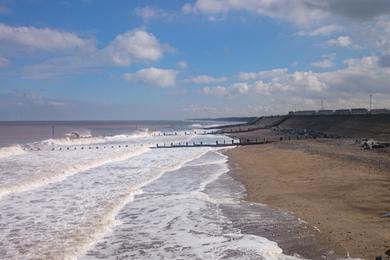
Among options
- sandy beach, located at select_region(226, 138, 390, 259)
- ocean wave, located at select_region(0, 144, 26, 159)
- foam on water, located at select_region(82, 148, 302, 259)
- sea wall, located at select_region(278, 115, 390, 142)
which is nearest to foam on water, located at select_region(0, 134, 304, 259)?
foam on water, located at select_region(82, 148, 302, 259)

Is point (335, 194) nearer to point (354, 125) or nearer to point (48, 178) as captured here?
point (48, 178)

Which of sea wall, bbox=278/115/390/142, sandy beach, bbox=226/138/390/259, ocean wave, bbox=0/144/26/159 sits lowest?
ocean wave, bbox=0/144/26/159

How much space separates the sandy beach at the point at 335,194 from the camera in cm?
1182

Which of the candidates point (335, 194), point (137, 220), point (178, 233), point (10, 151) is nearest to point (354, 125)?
point (10, 151)

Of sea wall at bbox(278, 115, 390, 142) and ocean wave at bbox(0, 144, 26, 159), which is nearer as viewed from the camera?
ocean wave at bbox(0, 144, 26, 159)

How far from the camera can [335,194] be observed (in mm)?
18438

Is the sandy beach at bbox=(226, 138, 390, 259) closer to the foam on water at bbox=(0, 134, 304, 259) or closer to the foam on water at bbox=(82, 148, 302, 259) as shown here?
the foam on water at bbox=(0, 134, 304, 259)

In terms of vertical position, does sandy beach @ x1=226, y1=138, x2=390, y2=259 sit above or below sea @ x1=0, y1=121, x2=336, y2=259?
above

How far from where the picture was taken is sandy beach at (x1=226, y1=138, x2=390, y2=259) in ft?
38.8

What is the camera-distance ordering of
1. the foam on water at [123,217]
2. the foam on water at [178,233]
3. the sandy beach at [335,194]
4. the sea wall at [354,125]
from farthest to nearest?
the sea wall at [354,125] → the sandy beach at [335,194] → the foam on water at [123,217] → the foam on water at [178,233]

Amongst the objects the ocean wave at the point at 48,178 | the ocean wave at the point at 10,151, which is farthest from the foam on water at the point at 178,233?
the ocean wave at the point at 10,151

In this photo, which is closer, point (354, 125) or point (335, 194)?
point (335, 194)

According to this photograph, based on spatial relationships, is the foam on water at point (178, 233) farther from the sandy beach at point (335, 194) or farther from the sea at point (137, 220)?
the sandy beach at point (335, 194)

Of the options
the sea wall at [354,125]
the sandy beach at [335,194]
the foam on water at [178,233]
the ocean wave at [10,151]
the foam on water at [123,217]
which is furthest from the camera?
the sea wall at [354,125]
